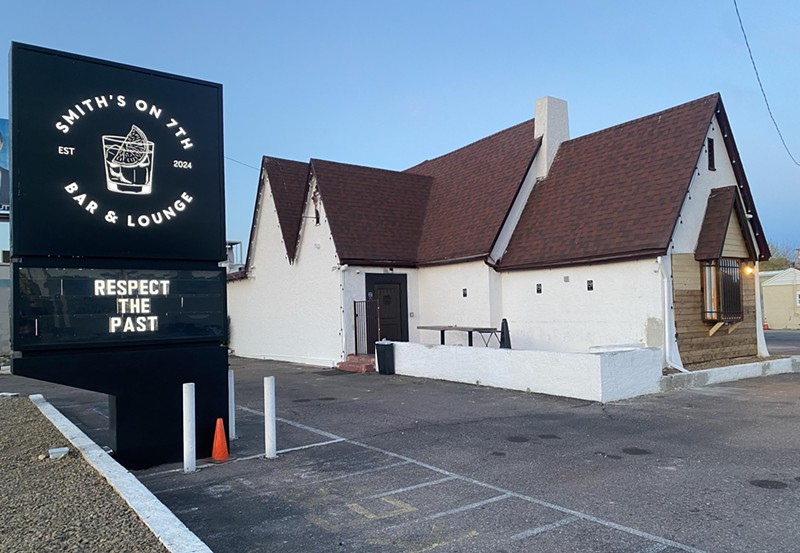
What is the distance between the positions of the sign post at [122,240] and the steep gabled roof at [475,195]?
11136 mm

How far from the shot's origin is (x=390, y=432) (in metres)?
9.37

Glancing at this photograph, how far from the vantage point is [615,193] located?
1623cm

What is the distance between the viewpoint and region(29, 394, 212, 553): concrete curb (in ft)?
14.0

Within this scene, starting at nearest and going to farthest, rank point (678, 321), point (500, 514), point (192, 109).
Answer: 1. point (500, 514)
2. point (192, 109)
3. point (678, 321)

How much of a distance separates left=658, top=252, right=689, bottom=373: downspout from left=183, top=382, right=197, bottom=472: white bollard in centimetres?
1076

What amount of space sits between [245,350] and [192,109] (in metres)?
20.4

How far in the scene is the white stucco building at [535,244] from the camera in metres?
14.8

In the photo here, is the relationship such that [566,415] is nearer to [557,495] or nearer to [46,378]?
[557,495]

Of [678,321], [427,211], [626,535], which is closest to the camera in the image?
[626,535]

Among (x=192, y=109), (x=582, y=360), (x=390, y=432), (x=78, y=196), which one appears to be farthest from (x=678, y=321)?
(x=78, y=196)

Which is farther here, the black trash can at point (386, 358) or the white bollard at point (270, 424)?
the black trash can at point (386, 358)

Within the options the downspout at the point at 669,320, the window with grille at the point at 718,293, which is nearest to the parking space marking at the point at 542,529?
the downspout at the point at 669,320

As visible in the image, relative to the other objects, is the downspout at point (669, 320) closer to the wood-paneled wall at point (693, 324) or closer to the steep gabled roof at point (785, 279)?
the wood-paneled wall at point (693, 324)

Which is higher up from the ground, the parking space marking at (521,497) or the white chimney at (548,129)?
the white chimney at (548,129)
